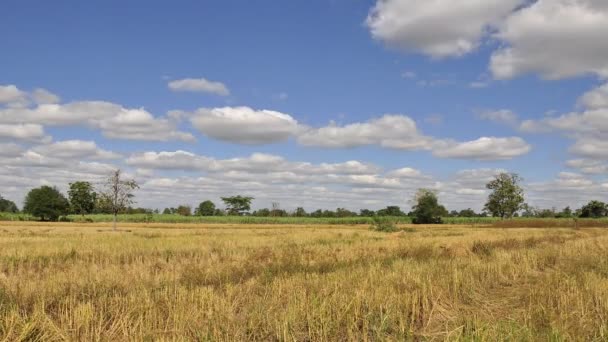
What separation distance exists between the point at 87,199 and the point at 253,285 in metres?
117

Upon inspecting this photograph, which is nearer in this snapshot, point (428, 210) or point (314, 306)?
point (314, 306)

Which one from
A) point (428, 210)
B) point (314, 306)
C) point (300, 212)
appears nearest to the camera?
point (314, 306)

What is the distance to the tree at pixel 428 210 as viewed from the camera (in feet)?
331

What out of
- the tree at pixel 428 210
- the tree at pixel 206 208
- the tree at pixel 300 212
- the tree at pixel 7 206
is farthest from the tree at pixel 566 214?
the tree at pixel 7 206

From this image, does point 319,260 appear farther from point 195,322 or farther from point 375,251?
point 195,322

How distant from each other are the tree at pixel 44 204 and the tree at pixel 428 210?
82993 millimetres

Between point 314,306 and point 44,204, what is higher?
point 44,204

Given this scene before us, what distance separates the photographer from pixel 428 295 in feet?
31.2

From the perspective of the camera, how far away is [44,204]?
335ft

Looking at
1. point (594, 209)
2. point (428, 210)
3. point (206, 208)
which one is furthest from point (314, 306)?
point (206, 208)

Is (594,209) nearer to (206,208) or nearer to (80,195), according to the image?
(206,208)

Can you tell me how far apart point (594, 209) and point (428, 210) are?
55.0m

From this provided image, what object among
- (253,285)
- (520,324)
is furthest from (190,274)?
(520,324)

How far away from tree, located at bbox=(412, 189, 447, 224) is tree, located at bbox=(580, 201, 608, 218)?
159 ft
